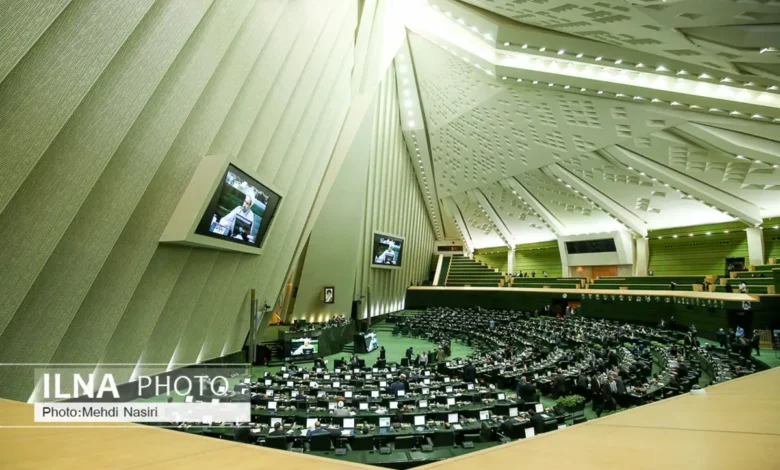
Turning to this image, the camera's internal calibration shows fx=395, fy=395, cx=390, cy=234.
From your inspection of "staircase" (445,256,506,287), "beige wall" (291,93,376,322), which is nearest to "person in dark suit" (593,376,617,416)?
"beige wall" (291,93,376,322)

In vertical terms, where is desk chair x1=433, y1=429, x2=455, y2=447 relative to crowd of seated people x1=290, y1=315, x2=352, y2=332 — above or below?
below

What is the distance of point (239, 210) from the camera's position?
10.1 m

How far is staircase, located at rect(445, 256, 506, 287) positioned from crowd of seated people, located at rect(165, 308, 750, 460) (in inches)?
658

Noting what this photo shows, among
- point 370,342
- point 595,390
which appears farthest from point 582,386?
point 370,342

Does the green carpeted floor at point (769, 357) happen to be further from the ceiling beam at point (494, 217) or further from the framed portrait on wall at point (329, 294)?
the ceiling beam at point (494, 217)

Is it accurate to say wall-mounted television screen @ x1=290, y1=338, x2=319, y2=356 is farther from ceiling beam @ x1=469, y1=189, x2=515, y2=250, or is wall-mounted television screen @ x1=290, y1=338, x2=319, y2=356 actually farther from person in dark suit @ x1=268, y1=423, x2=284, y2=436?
ceiling beam @ x1=469, y1=189, x2=515, y2=250

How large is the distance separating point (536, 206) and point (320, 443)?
2389 cm

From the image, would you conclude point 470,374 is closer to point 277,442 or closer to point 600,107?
point 277,442

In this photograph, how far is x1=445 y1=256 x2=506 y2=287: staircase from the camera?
112 ft

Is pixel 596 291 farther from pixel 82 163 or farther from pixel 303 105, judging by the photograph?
pixel 82 163

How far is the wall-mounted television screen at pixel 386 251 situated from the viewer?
25.0 m

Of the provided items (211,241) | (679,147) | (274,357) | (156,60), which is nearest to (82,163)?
(156,60)

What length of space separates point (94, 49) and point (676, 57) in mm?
12799

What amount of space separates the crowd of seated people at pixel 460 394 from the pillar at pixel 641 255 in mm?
9068
